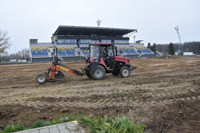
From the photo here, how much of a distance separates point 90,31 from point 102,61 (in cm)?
4326

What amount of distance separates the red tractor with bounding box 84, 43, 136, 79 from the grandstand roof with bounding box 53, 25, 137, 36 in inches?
1477

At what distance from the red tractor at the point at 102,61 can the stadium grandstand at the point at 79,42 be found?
31.2m

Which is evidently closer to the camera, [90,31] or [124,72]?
[124,72]

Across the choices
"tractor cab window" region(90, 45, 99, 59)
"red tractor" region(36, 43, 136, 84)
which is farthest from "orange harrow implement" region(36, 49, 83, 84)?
"tractor cab window" region(90, 45, 99, 59)

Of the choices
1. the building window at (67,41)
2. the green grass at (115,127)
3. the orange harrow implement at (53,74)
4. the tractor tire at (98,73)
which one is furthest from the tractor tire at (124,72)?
the building window at (67,41)

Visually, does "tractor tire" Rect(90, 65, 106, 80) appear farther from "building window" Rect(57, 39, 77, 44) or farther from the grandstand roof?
"building window" Rect(57, 39, 77, 44)

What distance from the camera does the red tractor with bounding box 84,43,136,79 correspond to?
9.39 metres

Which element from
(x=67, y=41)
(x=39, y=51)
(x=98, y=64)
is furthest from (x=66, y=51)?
(x=98, y=64)

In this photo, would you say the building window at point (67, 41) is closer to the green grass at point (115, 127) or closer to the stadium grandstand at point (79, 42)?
the stadium grandstand at point (79, 42)

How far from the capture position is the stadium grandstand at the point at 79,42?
146 feet

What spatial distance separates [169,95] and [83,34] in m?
49.9

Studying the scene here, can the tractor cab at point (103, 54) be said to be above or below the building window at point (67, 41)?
below

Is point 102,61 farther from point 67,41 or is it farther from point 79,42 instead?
point 79,42

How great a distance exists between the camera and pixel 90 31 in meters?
51.2
